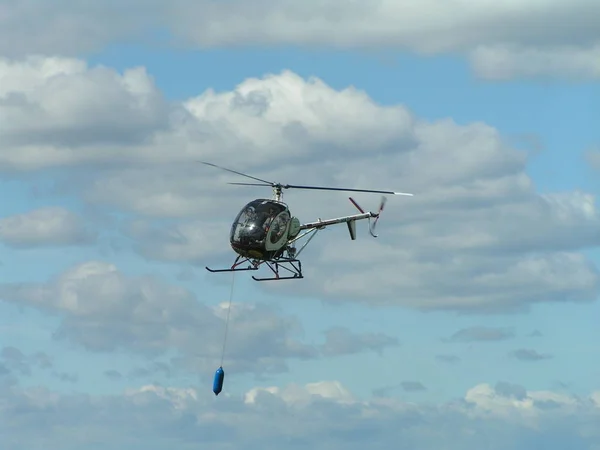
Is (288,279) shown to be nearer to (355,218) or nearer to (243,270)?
(243,270)

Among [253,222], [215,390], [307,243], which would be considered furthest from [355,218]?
[215,390]

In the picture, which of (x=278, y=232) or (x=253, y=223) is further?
(x=278, y=232)

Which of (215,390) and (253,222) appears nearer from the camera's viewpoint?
(215,390)

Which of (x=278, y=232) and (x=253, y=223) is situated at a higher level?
(x=253, y=223)

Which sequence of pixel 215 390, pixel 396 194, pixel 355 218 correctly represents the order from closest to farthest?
1. pixel 215 390
2. pixel 396 194
3. pixel 355 218

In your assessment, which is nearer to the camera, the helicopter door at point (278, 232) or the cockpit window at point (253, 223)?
the cockpit window at point (253, 223)

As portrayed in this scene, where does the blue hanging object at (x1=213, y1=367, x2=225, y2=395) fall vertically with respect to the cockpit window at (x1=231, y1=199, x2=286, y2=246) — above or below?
below

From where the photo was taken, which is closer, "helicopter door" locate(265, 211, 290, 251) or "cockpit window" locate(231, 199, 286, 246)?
"cockpit window" locate(231, 199, 286, 246)

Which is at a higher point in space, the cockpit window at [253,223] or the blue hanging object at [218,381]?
the cockpit window at [253,223]
